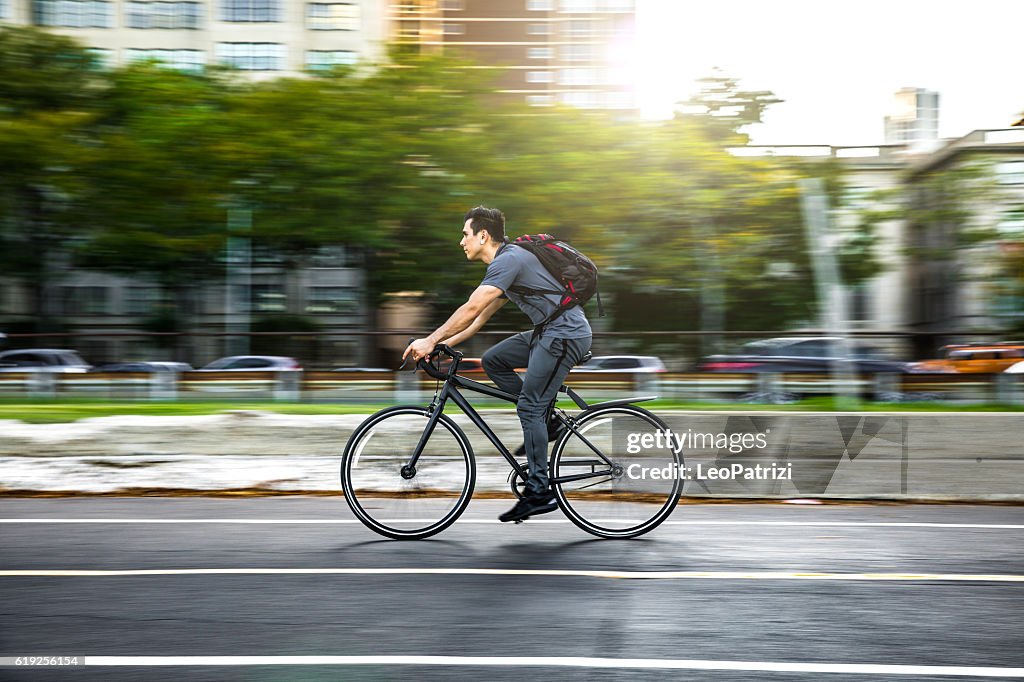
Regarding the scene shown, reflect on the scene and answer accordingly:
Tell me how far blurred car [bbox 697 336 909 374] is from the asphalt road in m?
4.52

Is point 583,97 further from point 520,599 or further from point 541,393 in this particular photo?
point 520,599

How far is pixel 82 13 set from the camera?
220 ft

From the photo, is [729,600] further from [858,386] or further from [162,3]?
[162,3]

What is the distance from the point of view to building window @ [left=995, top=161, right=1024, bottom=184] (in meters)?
55.9

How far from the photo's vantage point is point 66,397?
12.0m

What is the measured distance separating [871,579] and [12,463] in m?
6.92

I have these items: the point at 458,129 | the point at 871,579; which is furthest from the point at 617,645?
the point at 458,129

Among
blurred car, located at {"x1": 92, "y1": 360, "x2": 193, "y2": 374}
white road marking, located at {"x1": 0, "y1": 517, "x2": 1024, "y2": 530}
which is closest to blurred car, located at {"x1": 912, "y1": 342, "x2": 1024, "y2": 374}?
white road marking, located at {"x1": 0, "y1": 517, "x2": 1024, "y2": 530}

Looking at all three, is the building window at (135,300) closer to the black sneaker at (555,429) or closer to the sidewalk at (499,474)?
the sidewalk at (499,474)

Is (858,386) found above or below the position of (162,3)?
below

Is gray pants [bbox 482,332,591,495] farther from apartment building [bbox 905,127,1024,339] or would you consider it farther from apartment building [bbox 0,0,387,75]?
apartment building [bbox 0,0,387,75]

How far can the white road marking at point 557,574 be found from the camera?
5.58 m

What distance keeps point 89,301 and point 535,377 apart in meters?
59.7

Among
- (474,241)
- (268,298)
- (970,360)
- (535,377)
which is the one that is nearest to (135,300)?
(268,298)
